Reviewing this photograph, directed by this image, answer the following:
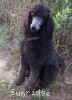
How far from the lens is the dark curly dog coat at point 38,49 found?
8.61 feet

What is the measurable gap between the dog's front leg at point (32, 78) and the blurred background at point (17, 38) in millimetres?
116

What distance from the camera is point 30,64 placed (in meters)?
2.92

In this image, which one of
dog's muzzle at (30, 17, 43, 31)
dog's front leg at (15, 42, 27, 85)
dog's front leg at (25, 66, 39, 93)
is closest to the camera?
dog's muzzle at (30, 17, 43, 31)

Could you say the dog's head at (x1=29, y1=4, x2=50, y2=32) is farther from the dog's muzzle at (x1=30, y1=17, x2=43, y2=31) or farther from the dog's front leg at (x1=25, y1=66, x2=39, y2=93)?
the dog's front leg at (x1=25, y1=66, x2=39, y2=93)

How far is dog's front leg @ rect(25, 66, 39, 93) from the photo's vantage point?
294cm

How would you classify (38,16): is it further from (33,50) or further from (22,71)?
(22,71)

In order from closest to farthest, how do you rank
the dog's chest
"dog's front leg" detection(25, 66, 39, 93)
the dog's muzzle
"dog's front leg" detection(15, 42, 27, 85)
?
the dog's muzzle < the dog's chest < "dog's front leg" detection(25, 66, 39, 93) < "dog's front leg" detection(15, 42, 27, 85)

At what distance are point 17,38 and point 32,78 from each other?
3.83 ft

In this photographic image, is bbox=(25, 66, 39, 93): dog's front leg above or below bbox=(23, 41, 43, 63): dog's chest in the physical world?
below

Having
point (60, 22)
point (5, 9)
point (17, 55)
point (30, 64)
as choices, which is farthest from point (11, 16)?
point (30, 64)

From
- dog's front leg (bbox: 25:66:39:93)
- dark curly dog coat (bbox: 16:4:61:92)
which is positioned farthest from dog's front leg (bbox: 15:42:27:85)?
dog's front leg (bbox: 25:66:39:93)

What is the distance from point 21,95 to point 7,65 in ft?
2.12

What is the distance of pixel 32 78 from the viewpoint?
2965 millimetres

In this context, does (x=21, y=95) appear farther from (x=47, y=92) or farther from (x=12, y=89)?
(x=47, y=92)
